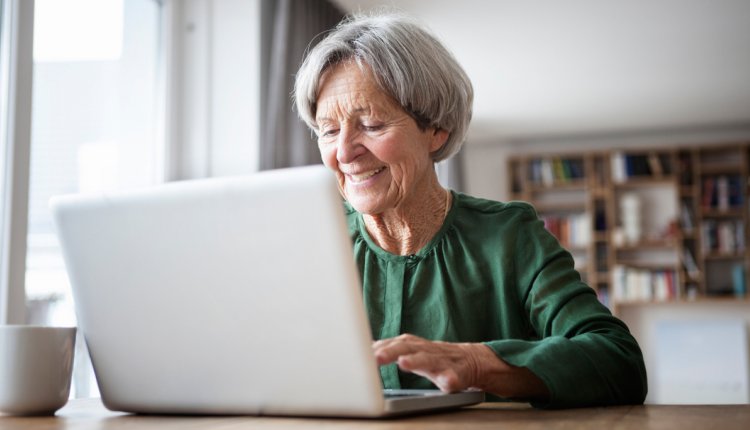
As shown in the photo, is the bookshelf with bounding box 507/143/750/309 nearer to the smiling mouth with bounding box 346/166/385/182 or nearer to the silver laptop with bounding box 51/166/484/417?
the smiling mouth with bounding box 346/166/385/182

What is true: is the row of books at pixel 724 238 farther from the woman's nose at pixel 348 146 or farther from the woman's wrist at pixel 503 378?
the woman's wrist at pixel 503 378

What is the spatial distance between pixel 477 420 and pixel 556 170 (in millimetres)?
7146

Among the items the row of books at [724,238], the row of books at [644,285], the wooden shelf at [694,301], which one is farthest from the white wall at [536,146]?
the wooden shelf at [694,301]

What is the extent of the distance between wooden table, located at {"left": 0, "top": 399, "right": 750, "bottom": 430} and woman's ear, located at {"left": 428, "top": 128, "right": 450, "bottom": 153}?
2.07 feet

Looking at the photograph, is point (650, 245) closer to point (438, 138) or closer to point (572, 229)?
point (572, 229)

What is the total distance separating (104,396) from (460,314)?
59 centimetres

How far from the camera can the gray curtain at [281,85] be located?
3578 mm

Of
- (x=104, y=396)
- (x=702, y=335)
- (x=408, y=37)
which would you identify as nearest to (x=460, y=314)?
(x=408, y=37)

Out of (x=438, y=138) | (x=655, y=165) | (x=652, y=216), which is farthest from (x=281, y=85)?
(x=652, y=216)

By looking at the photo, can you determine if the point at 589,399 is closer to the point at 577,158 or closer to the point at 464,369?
the point at 464,369

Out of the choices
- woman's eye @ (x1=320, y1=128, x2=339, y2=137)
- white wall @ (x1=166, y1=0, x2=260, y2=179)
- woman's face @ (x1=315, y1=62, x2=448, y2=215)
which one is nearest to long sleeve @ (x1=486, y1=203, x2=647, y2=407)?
woman's face @ (x1=315, y1=62, x2=448, y2=215)

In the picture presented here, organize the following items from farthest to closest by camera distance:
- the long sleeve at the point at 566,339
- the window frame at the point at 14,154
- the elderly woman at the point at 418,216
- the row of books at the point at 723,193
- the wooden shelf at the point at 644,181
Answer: the wooden shelf at the point at 644,181 < the row of books at the point at 723,193 < the window frame at the point at 14,154 < the elderly woman at the point at 418,216 < the long sleeve at the point at 566,339

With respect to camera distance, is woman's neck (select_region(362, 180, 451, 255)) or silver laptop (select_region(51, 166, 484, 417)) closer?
silver laptop (select_region(51, 166, 484, 417))

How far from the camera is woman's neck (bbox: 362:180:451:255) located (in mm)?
1438
